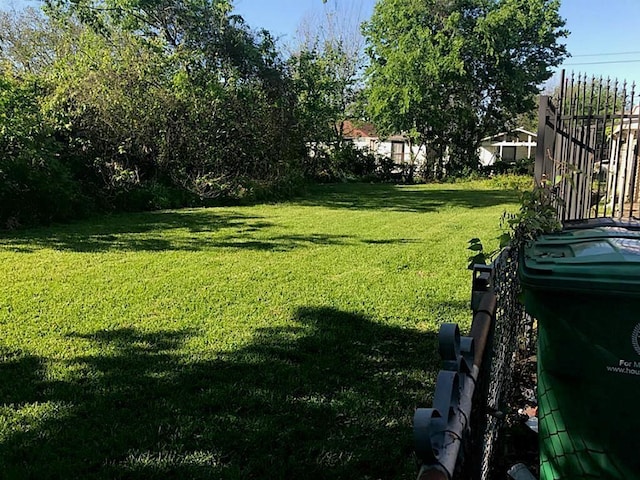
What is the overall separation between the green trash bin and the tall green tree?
26.5m

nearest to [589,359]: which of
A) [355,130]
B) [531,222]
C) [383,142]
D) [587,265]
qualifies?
[587,265]

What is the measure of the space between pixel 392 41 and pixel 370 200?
669 inches

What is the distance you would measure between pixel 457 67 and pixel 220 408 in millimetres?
26446

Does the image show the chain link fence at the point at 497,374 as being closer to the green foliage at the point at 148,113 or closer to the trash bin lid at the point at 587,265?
the trash bin lid at the point at 587,265

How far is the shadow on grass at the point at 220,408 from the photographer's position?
2596mm

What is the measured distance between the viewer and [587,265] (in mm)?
1769

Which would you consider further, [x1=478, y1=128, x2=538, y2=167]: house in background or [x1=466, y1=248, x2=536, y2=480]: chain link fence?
[x1=478, y1=128, x2=538, y2=167]: house in background

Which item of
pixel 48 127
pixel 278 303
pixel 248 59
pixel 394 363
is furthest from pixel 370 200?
pixel 394 363

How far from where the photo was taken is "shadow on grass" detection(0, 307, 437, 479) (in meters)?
2.60

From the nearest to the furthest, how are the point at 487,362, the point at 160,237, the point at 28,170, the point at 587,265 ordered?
the point at 487,362 < the point at 587,265 < the point at 160,237 < the point at 28,170

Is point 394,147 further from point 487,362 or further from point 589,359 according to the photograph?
point 487,362

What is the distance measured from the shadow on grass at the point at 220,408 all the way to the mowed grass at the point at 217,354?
0.01 metres

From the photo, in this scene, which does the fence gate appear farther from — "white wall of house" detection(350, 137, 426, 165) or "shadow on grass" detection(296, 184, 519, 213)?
"white wall of house" detection(350, 137, 426, 165)

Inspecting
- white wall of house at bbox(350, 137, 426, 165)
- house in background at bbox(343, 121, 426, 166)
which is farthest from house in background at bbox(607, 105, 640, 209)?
white wall of house at bbox(350, 137, 426, 165)
